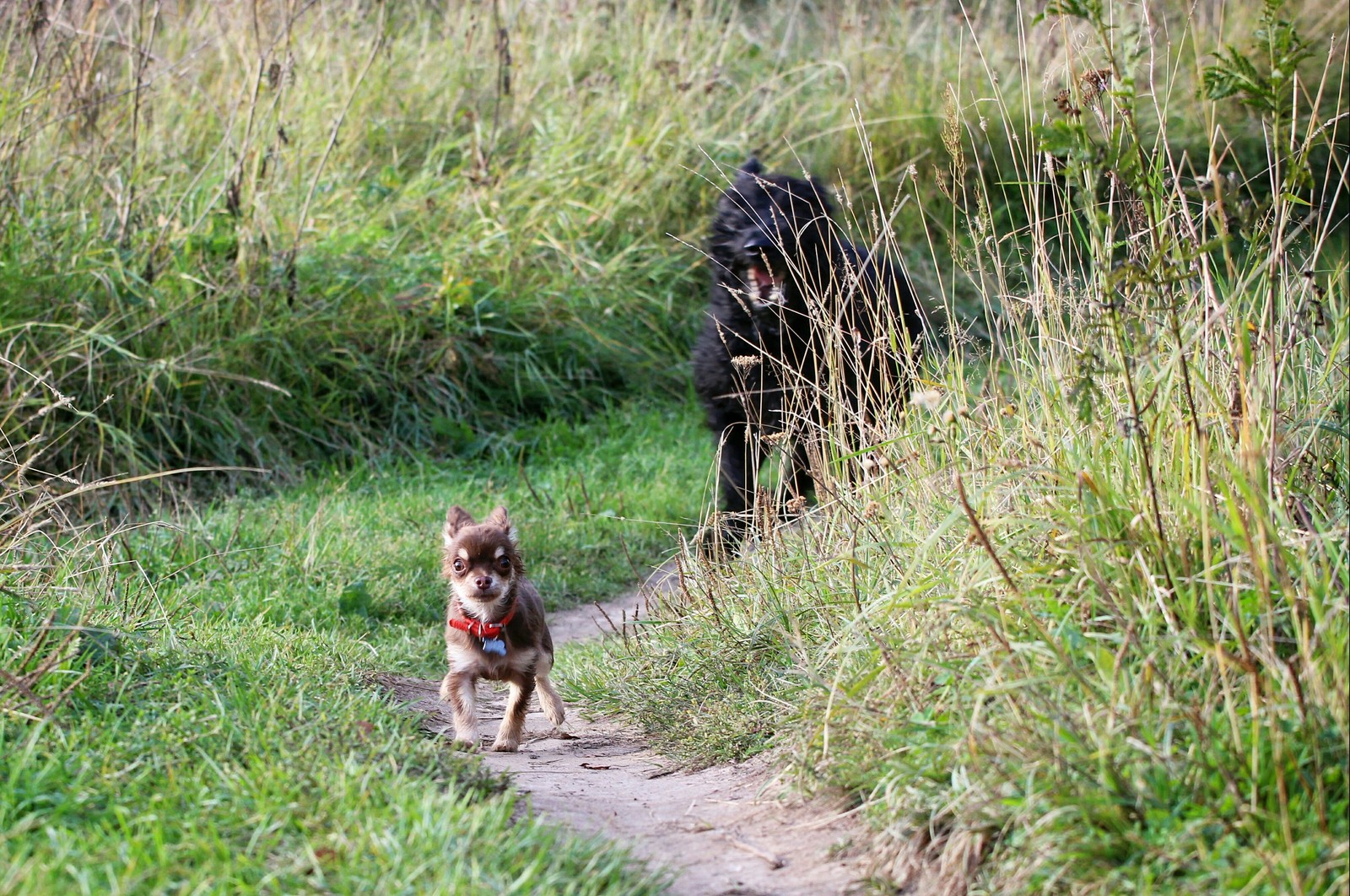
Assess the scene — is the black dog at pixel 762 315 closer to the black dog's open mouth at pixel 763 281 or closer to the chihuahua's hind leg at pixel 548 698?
the black dog's open mouth at pixel 763 281

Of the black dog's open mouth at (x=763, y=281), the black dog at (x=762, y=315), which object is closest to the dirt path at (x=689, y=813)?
the black dog at (x=762, y=315)

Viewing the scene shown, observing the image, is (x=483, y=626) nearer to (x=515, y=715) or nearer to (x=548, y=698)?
(x=515, y=715)

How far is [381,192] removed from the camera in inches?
339

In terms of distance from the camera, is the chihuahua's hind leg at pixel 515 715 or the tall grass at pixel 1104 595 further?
the chihuahua's hind leg at pixel 515 715

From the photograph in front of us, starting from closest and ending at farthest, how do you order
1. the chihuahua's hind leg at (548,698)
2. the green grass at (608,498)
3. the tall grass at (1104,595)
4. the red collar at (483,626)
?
the tall grass at (1104,595)
the green grass at (608,498)
the red collar at (483,626)
the chihuahua's hind leg at (548,698)

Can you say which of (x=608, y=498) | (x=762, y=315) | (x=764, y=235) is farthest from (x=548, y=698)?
(x=608, y=498)

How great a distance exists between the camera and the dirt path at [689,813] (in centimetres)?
281

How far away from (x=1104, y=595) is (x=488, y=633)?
6.13ft

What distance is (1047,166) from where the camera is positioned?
11.2 ft

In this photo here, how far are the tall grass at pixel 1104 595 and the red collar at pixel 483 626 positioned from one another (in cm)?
54

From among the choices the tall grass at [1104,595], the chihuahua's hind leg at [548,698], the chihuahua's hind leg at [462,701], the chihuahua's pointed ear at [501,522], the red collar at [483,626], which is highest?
the tall grass at [1104,595]

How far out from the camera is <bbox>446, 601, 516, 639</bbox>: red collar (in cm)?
401

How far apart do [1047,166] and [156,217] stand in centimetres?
543

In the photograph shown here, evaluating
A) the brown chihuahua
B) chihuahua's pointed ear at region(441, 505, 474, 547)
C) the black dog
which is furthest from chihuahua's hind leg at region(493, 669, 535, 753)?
the black dog
